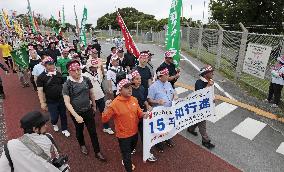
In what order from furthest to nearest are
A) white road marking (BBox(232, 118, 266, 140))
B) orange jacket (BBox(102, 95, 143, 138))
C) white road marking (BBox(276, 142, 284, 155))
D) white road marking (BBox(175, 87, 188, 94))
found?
white road marking (BBox(175, 87, 188, 94)) < white road marking (BBox(232, 118, 266, 140)) < white road marking (BBox(276, 142, 284, 155)) < orange jacket (BBox(102, 95, 143, 138))

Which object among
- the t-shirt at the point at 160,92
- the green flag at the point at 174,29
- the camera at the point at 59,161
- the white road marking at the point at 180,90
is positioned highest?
the green flag at the point at 174,29

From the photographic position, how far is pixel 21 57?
470 inches

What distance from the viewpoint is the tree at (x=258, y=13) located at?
18.6 meters

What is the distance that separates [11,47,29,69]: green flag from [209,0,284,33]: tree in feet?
45.7

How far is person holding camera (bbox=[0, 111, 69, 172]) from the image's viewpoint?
10.5 ft

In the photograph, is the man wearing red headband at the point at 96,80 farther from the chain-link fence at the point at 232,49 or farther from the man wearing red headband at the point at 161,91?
the chain-link fence at the point at 232,49

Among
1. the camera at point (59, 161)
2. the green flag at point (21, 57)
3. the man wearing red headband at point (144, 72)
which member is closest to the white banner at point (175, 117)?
the man wearing red headband at point (144, 72)

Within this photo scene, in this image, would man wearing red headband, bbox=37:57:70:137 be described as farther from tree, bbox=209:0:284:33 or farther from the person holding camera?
tree, bbox=209:0:284:33

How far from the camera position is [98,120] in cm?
834

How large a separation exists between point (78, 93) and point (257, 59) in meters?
7.94

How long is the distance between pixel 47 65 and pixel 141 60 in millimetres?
2192

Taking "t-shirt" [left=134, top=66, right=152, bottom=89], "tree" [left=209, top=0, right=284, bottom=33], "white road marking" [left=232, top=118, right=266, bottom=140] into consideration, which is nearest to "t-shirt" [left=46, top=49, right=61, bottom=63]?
"t-shirt" [left=134, top=66, right=152, bottom=89]

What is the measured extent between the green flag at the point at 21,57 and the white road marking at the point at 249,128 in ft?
28.5

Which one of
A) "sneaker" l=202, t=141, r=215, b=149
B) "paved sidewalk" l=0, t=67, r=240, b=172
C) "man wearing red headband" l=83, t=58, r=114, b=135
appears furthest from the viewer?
"man wearing red headband" l=83, t=58, r=114, b=135
